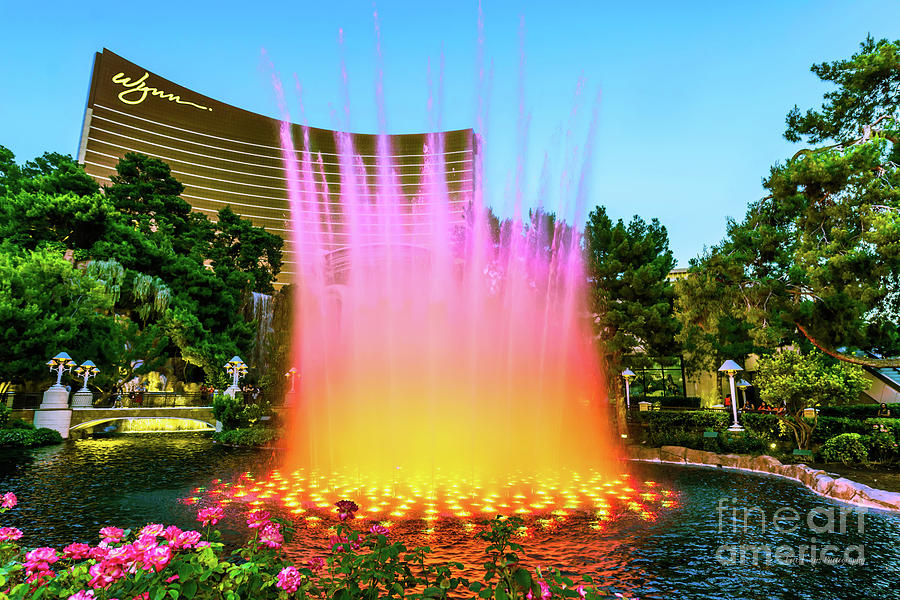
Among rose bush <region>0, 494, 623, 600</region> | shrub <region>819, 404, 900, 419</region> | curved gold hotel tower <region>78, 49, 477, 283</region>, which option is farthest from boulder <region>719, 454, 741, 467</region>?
curved gold hotel tower <region>78, 49, 477, 283</region>

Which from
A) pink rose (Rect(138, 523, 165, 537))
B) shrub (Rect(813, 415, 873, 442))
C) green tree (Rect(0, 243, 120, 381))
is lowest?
shrub (Rect(813, 415, 873, 442))

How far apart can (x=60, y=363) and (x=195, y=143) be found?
60429 millimetres

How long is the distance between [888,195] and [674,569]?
12.7 meters

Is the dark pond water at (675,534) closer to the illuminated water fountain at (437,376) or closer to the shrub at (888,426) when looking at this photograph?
the illuminated water fountain at (437,376)

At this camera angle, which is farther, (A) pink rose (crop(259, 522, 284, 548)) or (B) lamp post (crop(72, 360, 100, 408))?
(B) lamp post (crop(72, 360, 100, 408))

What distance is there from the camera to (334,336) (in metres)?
15.7

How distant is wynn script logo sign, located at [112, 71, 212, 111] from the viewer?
224ft

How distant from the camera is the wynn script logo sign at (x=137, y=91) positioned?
6819 cm

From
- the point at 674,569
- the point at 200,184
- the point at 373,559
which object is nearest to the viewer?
the point at 373,559

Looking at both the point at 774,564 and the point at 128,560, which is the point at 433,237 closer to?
the point at 774,564

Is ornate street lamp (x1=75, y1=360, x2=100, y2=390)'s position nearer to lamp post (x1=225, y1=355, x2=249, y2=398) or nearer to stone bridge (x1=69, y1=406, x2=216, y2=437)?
stone bridge (x1=69, y1=406, x2=216, y2=437)

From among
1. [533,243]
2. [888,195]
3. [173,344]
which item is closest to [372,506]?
[888,195]

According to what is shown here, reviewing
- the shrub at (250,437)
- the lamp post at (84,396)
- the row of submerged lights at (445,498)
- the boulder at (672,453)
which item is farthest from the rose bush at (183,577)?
the lamp post at (84,396)

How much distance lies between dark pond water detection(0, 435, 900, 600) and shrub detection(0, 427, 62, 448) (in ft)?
19.7
